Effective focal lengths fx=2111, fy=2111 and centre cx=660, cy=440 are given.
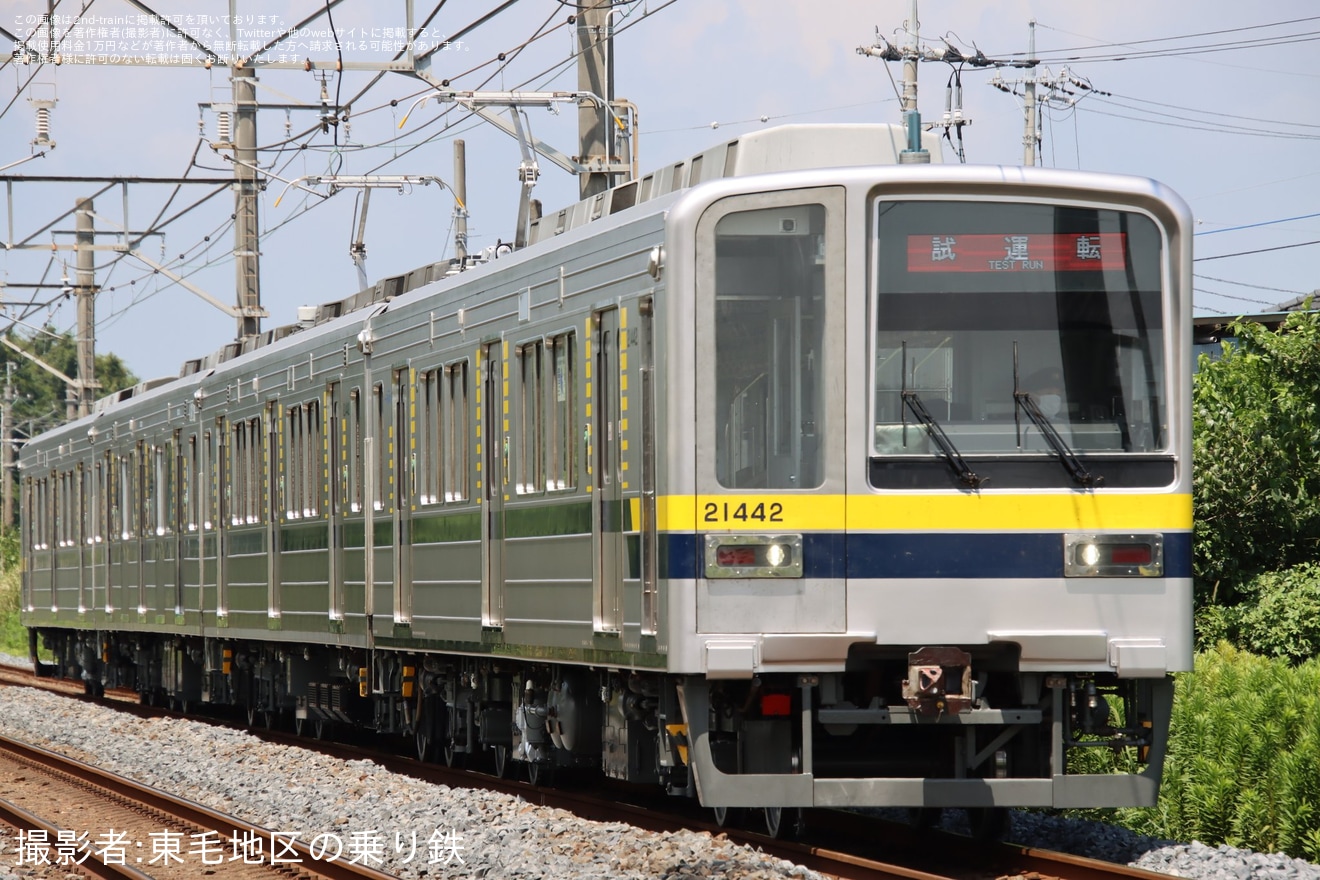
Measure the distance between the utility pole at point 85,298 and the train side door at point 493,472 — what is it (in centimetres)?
2051

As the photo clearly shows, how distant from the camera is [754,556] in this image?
923cm

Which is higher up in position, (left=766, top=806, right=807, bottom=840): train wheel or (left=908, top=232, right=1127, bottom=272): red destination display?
(left=908, top=232, right=1127, bottom=272): red destination display

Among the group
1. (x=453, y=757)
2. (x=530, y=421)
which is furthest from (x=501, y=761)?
(x=530, y=421)

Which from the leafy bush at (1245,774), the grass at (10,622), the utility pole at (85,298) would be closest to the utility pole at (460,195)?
the utility pole at (85,298)

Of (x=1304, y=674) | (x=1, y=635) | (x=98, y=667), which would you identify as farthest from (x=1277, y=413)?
(x=1, y=635)

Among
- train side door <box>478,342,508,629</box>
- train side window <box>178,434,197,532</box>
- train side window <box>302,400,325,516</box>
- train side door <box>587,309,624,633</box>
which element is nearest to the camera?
train side door <box>587,309,624,633</box>

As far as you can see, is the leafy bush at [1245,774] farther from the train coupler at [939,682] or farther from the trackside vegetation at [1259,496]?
the trackside vegetation at [1259,496]

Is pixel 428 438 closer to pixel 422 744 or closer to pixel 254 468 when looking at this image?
pixel 422 744

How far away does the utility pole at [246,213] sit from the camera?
23.9 meters

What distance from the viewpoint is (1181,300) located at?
9469 millimetres

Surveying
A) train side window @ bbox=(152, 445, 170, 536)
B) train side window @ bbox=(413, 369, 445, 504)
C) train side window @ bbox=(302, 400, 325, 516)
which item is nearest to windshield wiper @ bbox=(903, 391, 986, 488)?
train side window @ bbox=(413, 369, 445, 504)

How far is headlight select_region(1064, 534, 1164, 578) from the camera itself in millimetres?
9312

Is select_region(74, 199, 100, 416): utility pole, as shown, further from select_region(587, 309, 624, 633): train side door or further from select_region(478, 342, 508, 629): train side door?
select_region(587, 309, 624, 633): train side door

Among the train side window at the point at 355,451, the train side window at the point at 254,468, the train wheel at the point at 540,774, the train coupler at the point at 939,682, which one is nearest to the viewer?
the train coupler at the point at 939,682
